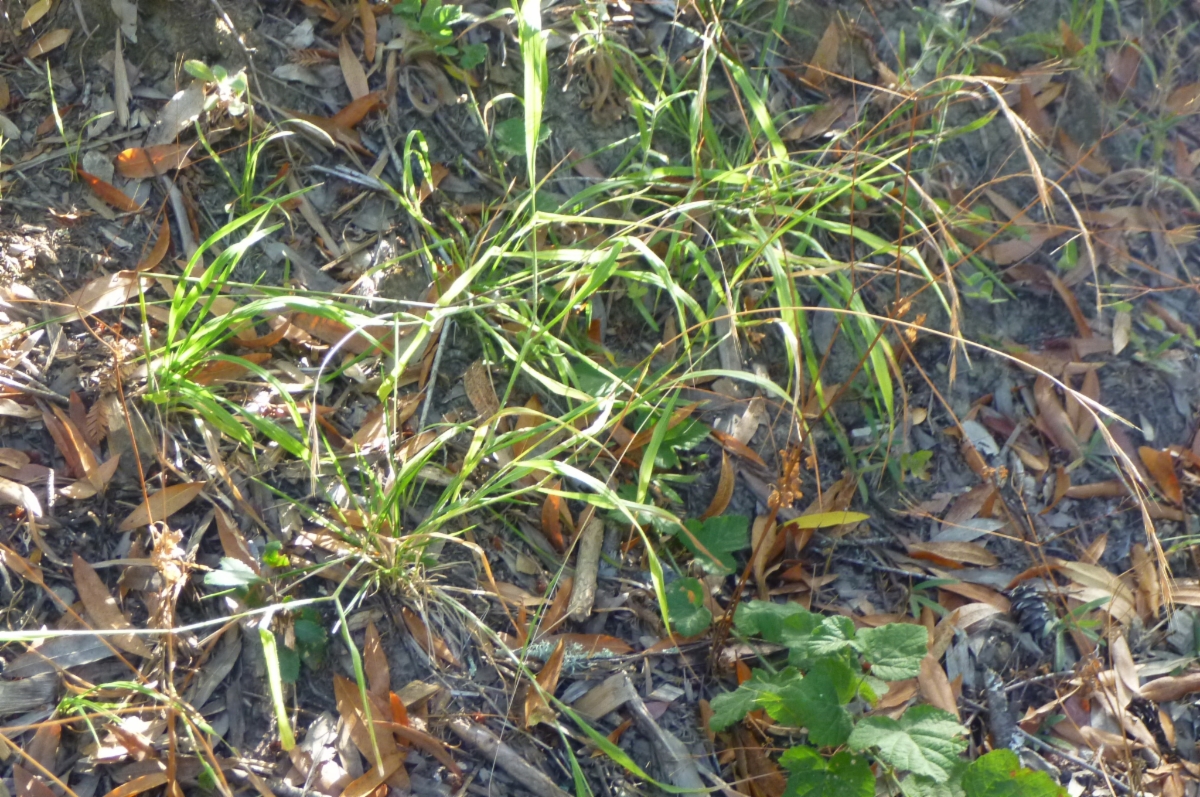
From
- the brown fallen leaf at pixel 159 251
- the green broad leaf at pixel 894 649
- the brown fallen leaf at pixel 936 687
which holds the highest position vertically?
the brown fallen leaf at pixel 159 251

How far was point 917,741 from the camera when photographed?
58.2 inches

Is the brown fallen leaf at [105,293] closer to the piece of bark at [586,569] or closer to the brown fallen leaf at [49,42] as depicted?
the brown fallen leaf at [49,42]

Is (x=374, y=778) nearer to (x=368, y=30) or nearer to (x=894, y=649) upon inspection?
(x=894, y=649)

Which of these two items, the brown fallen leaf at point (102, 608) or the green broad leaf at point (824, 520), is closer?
the brown fallen leaf at point (102, 608)

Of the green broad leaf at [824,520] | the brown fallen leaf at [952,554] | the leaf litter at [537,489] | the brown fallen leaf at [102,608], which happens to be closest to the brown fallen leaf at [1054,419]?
the leaf litter at [537,489]

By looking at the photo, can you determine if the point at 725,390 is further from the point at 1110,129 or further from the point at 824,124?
the point at 1110,129

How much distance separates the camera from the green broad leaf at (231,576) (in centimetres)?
154

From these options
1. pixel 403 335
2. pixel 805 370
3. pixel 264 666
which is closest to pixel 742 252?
pixel 805 370

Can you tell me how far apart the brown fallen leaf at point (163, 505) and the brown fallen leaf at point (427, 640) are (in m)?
0.47

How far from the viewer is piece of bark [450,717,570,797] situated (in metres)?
1.59

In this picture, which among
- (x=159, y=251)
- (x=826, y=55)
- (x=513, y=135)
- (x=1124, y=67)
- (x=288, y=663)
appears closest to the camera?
(x=288, y=663)

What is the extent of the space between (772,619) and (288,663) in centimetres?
90

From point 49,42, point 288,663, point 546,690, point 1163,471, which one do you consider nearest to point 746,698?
point 546,690

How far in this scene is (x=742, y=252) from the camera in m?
2.09
